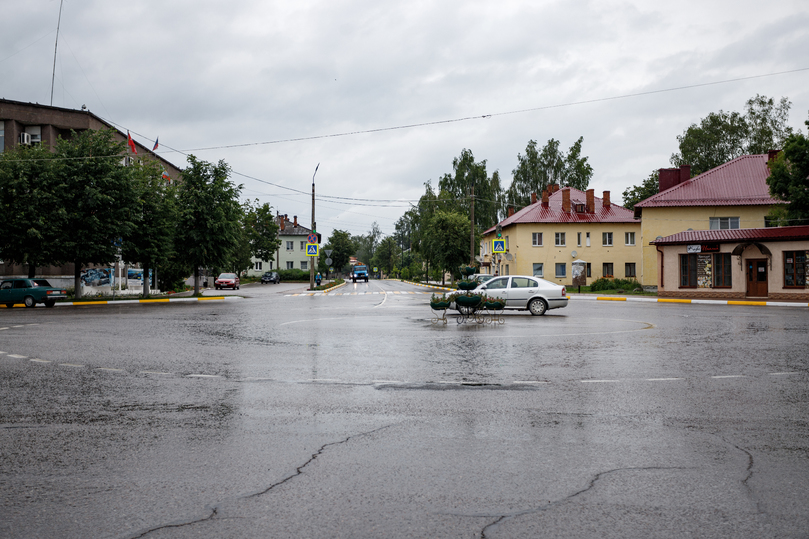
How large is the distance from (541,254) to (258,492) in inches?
2262

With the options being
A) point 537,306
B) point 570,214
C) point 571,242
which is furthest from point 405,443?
point 570,214

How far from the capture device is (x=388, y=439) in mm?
5879

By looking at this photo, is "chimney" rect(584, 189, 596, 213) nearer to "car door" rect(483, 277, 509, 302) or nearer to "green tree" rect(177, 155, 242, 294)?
"green tree" rect(177, 155, 242, 294)

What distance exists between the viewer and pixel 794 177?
37531 mm

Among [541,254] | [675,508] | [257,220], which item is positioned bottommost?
[675,508]

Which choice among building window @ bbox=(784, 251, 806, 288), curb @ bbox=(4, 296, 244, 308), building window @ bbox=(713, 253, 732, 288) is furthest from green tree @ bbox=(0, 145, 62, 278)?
building window @ bbox=(784, 251, 806, 288)

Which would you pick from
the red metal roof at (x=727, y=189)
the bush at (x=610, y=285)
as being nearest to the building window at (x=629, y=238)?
the red metal roof at (x=727, y=189)

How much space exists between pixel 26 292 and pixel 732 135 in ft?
199

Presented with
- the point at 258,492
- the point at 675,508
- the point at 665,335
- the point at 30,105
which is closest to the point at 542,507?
the point at 675,508

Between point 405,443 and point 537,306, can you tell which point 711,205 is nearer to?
point 537,306

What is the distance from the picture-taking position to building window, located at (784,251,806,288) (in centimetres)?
3419

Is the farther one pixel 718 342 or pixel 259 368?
pixel 718 342

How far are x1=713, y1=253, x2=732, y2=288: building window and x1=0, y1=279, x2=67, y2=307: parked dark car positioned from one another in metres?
37.3

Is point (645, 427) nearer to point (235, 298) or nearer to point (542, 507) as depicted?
point (542, 507)
